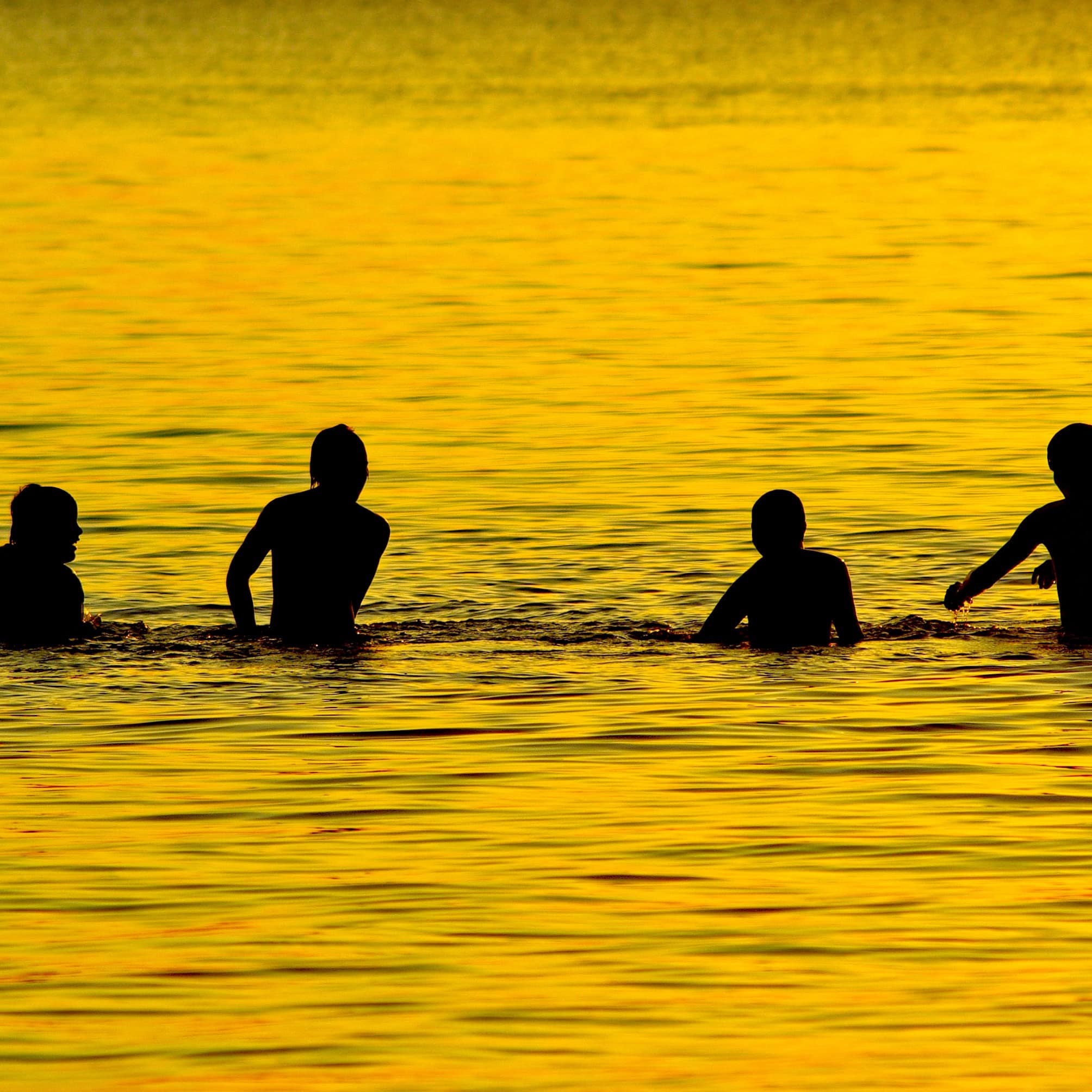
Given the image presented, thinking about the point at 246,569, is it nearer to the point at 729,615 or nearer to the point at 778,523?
the point at 729,615

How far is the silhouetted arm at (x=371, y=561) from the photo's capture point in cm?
1359

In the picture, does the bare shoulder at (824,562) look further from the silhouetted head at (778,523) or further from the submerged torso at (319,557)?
the submerged torso at (319,557)

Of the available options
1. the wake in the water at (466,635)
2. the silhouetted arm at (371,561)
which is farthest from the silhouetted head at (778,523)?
the silhouetted arm at (371,561)

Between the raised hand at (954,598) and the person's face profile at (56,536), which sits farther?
the raised hand at (954,598)

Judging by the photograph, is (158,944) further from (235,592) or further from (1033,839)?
(235,592)

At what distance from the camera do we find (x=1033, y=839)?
10273 millimetres

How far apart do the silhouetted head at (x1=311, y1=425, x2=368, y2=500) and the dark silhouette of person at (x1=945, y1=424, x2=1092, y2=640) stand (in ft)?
9.81

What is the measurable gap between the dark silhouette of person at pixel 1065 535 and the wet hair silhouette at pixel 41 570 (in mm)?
4348

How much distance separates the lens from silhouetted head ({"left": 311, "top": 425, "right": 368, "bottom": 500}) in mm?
13328

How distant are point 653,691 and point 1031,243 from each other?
22.1 m

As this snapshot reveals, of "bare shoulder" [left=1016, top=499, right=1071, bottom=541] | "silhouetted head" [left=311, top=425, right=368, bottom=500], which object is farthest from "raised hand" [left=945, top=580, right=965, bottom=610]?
"silhouetted head" [left=311, top=425, right=368, bottom=500]

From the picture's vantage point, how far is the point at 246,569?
1345 centimetres

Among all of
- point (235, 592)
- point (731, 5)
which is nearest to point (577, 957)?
point (235, 592)

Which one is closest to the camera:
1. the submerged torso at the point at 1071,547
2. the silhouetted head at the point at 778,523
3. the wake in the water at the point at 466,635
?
the silhouetted head at the point at 778,523
